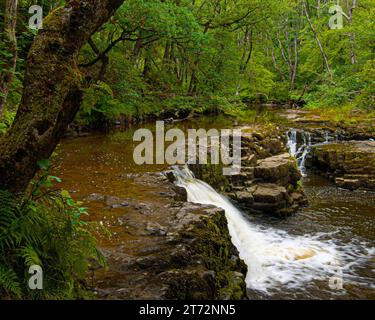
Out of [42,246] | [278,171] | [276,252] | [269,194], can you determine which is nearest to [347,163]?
[278,171]

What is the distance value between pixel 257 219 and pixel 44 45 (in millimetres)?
7570

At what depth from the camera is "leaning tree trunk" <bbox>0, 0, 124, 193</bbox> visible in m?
2.82

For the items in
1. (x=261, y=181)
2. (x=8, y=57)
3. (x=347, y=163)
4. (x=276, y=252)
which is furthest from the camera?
(x=347, y=163)

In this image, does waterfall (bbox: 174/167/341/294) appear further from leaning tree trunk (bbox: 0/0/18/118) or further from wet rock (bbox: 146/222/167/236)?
leaning tree trunk (bbox: 0/0/18/118)

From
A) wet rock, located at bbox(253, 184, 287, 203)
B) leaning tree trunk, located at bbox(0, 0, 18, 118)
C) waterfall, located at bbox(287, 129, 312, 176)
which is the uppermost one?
leaning tree trunk, located at bbox(0, 0, 18, 118)

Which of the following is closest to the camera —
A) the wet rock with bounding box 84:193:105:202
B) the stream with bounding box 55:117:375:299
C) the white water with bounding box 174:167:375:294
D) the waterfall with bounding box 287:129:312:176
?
the stream with bounding box 55:117:375:299

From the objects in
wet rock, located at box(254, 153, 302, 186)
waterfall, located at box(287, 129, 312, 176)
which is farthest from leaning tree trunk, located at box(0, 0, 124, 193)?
waterfall, located at box(287, 129, 312, 176)

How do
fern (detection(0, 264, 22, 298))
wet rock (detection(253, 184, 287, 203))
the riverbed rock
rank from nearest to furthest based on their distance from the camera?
fern (detection(0, 264, 22, 298)), wet rock (detection(253, 184, 287, 203)), the riverbed rock

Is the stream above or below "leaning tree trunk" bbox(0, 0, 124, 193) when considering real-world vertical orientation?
A: below

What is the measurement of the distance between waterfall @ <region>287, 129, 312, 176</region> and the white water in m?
6.56

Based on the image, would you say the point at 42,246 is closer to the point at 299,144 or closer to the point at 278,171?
the point at 278,171

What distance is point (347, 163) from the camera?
12.6 m

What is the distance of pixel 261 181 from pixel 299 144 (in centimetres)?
620

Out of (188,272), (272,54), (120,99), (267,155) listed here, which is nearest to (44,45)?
(188,272)
